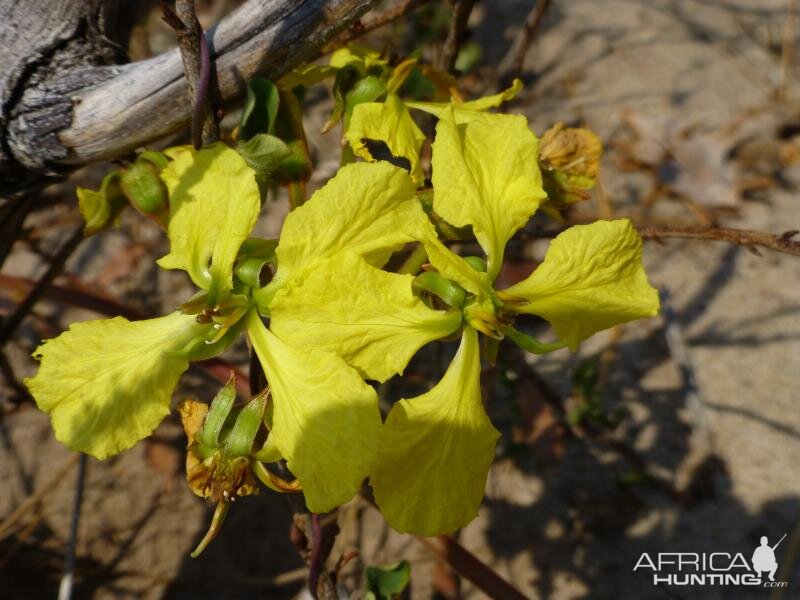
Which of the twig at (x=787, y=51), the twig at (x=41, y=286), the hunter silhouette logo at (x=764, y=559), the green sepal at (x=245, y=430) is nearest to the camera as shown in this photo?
the green sepal at (x=245, y=430)

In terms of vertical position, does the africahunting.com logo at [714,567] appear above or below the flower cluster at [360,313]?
below

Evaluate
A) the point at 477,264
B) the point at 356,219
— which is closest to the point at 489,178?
the point at 477,264

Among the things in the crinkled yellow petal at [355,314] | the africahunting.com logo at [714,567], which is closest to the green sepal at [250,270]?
the crinkled yellow petal at [355,314]

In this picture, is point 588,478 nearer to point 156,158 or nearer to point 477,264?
point 477,264

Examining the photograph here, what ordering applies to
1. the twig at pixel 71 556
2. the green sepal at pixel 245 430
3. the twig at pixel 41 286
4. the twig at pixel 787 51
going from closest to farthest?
the green sepal at pixel 245 430 → the twig at pixel 41 286 → the twig at pixel 71 556 → the twig at pixel 787 51

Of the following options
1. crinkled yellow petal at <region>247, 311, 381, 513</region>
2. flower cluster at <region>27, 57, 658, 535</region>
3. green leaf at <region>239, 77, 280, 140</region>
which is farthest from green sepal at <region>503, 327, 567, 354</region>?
green leaf at <region>239, 77, 280, 140</region>

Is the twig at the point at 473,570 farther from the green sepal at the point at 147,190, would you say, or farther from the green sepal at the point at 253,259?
the green sepal at the point at 147,190

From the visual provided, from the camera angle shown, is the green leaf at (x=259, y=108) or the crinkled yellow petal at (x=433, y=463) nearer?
the crinkled yellow petal at (x=433, y=463)
